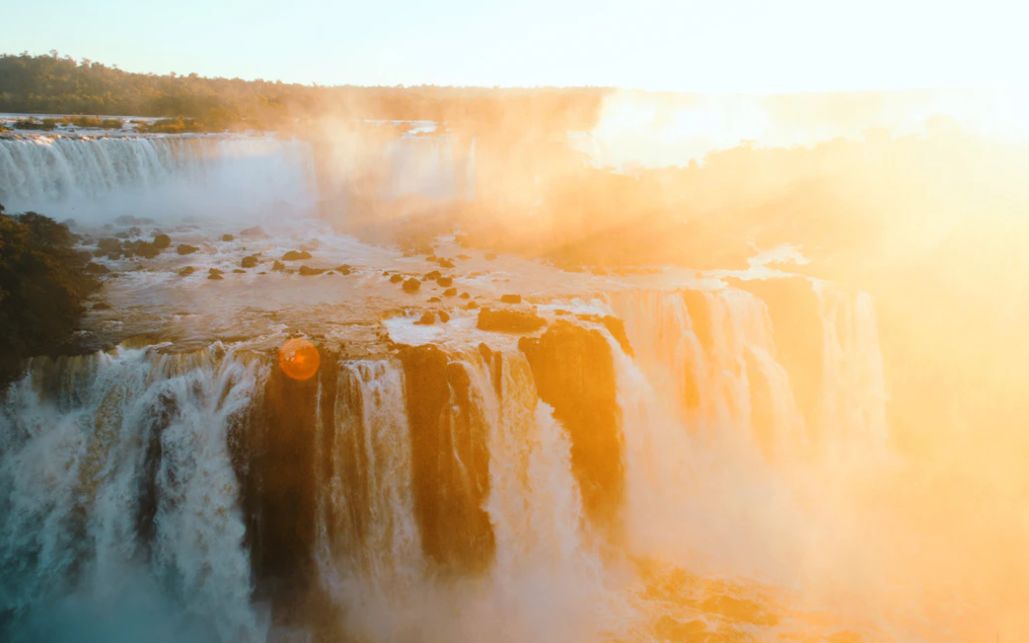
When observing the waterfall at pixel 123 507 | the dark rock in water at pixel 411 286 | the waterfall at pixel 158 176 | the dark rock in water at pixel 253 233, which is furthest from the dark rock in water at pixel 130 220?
the waterfall at pixel 123 507

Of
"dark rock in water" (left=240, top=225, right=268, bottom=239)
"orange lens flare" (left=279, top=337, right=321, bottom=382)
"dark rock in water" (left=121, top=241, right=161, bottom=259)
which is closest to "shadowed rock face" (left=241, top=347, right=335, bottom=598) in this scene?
"orange lens flare" (left=279, top=337, right=321, bottom=382)

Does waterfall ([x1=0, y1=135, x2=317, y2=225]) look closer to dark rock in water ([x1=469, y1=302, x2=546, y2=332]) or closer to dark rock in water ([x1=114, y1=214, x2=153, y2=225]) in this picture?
dark rock in water ([x1=114, y1=214, x2=153, y2=225])

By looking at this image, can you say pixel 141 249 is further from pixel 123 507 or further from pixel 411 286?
pixel 123 507

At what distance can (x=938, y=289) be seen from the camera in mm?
22406

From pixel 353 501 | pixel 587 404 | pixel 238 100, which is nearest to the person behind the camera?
pixel 353 501

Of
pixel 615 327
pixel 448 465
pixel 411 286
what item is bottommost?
pixel 448 465

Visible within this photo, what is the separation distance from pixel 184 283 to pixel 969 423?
24186 millimetres

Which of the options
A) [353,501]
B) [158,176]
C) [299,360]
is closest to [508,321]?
[299,360]

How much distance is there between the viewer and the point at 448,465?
14.0 m

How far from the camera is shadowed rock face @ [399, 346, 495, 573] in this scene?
14.0 metres

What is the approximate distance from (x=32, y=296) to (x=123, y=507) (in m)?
5.85

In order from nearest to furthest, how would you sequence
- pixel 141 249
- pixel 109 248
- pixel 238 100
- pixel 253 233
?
1. pixel 109 248
2. pixel 141 249
3. pixel 253 233
4. pixel 238 100

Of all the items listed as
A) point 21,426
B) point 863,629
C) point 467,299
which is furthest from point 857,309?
point 21,426

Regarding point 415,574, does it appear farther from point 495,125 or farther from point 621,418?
point 495,125
